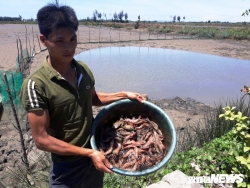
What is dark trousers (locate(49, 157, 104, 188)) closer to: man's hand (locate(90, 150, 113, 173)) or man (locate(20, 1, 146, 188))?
man (locate(20, 1, 146, 188))

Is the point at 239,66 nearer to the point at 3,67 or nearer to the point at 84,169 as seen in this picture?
the point at 3,67

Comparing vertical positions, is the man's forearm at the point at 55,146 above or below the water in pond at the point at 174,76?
above

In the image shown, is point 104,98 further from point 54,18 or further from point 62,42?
point 54,18

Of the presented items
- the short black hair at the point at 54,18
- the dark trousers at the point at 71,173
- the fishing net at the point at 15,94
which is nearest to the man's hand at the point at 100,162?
the dark trousers at the point at 71,173

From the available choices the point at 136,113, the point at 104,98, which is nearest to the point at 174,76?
the point at 136,113

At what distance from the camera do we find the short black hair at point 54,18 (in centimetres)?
164

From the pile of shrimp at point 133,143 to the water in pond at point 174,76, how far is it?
22.9ft

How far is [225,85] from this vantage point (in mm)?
12938

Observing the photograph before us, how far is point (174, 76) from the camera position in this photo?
1483 centimetres

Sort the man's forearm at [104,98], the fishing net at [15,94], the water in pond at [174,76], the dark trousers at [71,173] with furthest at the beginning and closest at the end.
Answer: the water in pond at [174,76] < the fishing net at [15,94] < the man's forearm at [104,98] < the dark trousers at [71,173]

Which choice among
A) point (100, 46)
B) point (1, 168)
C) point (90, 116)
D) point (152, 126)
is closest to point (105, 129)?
point (90, 116)

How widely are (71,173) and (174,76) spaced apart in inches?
527

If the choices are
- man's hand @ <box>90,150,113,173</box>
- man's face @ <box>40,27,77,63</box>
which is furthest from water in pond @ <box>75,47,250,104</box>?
man's face @ <box>40,27,77,63</box>

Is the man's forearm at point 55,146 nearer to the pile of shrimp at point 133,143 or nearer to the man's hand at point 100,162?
the man's hand at point 100,162
